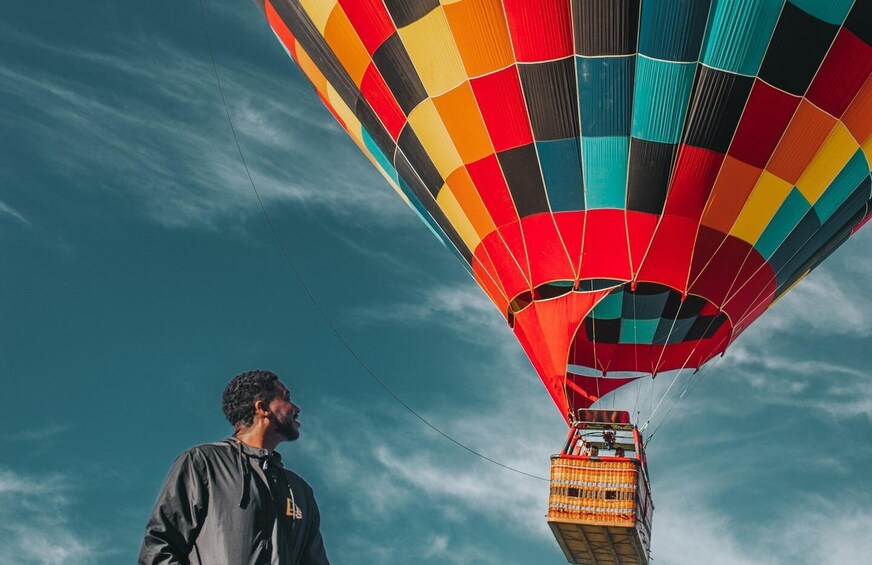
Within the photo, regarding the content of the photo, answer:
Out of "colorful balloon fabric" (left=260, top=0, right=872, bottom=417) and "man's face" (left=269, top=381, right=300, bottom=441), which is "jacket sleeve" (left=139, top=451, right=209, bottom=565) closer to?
"man's face" (left=269, top=381, right=300, bottom=441)

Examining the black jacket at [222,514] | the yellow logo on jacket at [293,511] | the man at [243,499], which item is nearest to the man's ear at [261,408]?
the man at [243,499]

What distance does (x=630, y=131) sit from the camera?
13.3m

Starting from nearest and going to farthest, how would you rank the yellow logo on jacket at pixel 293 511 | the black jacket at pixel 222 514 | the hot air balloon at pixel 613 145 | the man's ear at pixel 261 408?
the black jacket at pixel 222 514
the yellow logo on jacket at pixel 293 511
the man's ear at pixel 261 408
the hot air balloon at pixel 613 145

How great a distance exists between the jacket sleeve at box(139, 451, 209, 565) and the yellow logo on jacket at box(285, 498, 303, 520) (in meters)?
0.23

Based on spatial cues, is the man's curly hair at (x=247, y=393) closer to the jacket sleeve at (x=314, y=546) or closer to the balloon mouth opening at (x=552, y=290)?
the jacket sleeve at (x=314, y=546)

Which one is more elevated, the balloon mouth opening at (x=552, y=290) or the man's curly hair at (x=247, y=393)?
the balloon mouth opening at (x=552, y=290)

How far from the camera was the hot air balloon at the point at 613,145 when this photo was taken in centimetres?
1291

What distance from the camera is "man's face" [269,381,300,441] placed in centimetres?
358

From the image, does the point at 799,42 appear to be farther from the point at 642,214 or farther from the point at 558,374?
the point at 558,374

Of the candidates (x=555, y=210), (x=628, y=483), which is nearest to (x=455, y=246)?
(x=555, y=210)

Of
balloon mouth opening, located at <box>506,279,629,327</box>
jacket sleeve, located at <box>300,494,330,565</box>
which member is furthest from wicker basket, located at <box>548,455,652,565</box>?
jacket sleeve, located at <box>300,494,330,565</box>

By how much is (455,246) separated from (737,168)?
11.5ft

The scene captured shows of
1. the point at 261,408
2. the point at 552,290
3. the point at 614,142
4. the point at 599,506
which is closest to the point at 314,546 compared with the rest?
the point at 261,408

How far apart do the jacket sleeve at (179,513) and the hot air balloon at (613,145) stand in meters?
9.73
